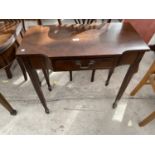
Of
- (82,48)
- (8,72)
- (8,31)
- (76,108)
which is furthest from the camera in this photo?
(8,72)

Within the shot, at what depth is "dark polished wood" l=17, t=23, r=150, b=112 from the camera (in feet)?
2.66

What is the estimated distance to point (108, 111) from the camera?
4.57ft

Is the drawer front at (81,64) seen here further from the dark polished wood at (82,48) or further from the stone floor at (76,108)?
the stone floor at (76,108)

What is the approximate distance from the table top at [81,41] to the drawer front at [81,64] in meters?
0.05

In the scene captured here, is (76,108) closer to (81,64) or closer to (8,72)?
(81,64)

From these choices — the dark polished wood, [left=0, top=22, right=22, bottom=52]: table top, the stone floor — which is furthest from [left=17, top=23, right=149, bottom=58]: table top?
the stone floor

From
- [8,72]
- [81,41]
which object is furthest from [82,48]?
[8,72]

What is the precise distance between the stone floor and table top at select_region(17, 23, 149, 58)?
0.73 m

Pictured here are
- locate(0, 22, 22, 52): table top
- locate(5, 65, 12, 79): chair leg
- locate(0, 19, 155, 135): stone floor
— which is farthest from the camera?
locate(5, 65, 12, 79): chair leg

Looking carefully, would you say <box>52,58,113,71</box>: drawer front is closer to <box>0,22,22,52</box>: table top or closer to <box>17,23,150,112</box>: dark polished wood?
<box>17,23,150,112</box>: dark polished wood

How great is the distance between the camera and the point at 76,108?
1416 millimetres

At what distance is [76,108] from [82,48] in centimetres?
75
